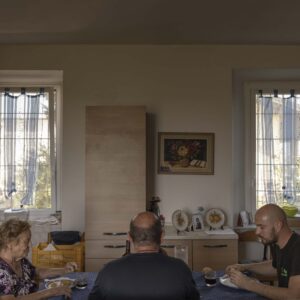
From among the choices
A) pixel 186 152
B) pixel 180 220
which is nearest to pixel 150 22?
pixel 186 152

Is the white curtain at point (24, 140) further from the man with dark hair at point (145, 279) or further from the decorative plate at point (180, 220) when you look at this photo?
the man with dark hair at point (145, 279)

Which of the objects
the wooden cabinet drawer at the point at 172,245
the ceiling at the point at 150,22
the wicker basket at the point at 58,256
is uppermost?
the ceiling at the point at 150,22

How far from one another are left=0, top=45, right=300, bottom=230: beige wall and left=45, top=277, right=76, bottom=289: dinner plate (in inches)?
69.0

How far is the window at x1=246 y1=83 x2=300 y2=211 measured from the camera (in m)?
4.71

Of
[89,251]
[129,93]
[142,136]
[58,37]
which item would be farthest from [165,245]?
[58,37]

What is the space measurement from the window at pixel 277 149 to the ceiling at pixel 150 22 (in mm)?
776

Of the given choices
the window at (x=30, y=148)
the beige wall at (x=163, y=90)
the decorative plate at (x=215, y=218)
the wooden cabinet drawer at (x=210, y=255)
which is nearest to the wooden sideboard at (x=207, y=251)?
the wooden cabinet drawer at (x=210, y=255)

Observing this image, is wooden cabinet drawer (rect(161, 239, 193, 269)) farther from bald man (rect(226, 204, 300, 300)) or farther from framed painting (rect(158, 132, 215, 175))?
bald man (rect(226, 204, 300, 300))

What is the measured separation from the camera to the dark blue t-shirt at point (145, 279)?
1817mm

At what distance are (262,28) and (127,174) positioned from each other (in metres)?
1.74

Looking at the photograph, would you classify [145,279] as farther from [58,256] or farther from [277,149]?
[277,149]

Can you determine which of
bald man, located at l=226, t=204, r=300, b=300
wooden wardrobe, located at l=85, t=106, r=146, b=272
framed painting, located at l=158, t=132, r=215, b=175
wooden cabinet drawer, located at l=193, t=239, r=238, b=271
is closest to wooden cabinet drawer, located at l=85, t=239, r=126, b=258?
wooden wardrobe, located at l=85, t=106, r=146, b=272

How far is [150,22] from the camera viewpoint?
3.47 metres

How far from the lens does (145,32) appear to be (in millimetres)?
3783
